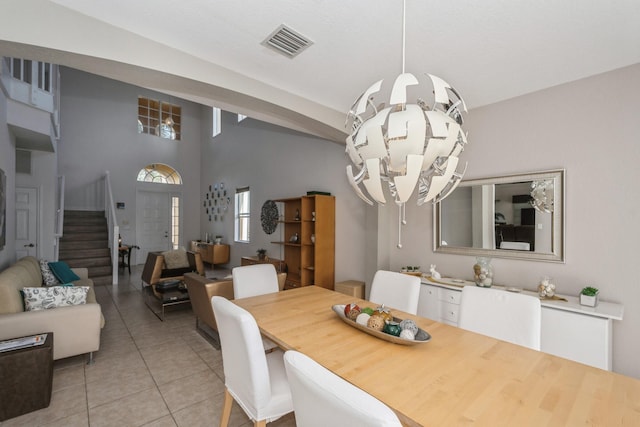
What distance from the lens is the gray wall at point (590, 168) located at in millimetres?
2283

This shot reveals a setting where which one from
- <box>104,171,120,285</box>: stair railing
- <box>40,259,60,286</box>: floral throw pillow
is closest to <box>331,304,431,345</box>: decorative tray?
<box>40,259,60,286</box>: floral throw pillow

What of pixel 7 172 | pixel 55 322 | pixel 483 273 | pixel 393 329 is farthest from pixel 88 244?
pixel 483 273

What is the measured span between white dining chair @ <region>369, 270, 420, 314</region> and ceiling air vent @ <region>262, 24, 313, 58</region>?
1.98 meters

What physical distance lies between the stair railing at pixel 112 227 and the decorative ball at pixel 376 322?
6.24m

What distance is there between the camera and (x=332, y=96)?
306 centimetres

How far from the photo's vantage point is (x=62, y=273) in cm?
416

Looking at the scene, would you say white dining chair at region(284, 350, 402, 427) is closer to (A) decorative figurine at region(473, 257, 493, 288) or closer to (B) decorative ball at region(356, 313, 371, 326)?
(B) decorative ball at region(356, 313, 371, 326)

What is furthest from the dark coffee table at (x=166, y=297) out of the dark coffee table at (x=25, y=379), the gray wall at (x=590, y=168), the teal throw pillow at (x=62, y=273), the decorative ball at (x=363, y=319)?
the gray wall at (x=590, y=168)

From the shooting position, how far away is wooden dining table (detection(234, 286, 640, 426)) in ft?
3.25

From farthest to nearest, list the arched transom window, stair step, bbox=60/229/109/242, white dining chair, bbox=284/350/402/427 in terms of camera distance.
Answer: the arched transom window < stair step, bbox=60/229/109/242 < white dining chair, bbox=284/350/402/427

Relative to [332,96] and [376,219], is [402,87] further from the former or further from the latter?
[376,219]

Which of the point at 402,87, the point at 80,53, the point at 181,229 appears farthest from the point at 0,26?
the point at 181,229

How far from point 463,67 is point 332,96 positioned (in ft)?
4.15

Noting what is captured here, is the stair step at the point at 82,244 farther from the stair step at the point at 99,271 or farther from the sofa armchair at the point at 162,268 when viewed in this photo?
the sofa armchair at the point at 162,268
